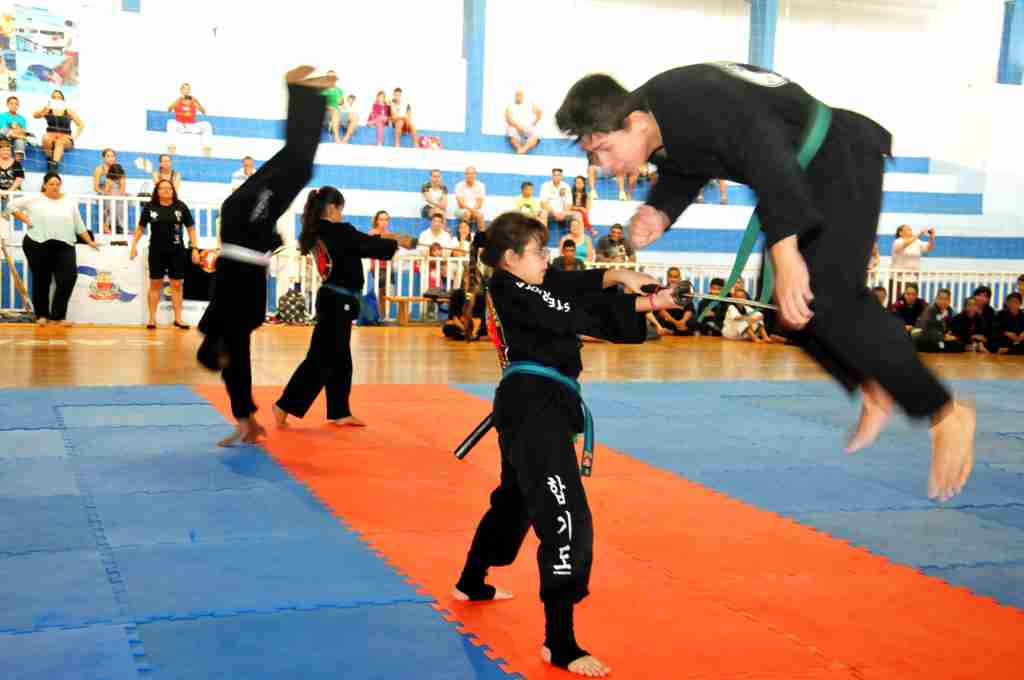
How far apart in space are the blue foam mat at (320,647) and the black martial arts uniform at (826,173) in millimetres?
1413

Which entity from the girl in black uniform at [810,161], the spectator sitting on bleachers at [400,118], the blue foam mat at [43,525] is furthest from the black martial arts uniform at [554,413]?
the spectator sitting on bleachers at [400,118]

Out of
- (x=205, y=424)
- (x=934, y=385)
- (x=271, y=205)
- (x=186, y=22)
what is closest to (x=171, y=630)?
(x=934, y=385)

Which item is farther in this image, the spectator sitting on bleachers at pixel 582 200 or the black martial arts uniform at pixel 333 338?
the spectator sitting on bleachers at pixel 582 200

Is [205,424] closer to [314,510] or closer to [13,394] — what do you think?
[13,394]

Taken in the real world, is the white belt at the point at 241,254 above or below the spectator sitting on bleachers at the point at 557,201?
below

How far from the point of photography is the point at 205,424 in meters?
7.17

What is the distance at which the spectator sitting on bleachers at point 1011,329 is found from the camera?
14.7 metres

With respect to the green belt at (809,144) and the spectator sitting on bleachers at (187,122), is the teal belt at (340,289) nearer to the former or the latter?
the green belt at (809,144)

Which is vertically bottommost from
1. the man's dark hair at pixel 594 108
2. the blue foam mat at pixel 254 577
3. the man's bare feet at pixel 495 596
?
the blue foam mat at pixel 254 577

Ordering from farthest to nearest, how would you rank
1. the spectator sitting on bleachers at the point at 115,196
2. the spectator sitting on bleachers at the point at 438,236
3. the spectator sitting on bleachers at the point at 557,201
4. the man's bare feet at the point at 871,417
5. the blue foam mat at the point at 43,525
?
the spectator sitting on bleachers at the point at 557,201
the spectator sitting on bleachers at the point at 438,236
the spectator sitting on bleachers at the point at 115,196
the blue foam mat at the point at 43,525
the man's bare feet at the point at 871,417

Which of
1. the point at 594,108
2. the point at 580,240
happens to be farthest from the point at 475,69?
the point at 594,108

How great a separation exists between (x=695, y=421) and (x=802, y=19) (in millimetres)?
18010

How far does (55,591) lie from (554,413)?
6.32 feet

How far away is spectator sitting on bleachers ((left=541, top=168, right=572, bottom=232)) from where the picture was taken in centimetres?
1666
